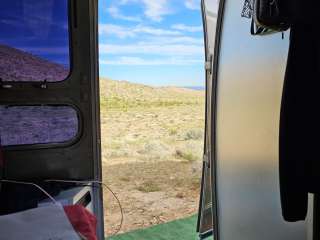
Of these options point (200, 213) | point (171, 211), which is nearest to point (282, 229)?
point (200, 213)

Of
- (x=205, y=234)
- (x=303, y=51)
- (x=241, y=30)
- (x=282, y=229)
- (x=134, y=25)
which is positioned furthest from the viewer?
(x=134, y=25)

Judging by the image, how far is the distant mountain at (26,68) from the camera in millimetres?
1771

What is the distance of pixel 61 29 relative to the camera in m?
1.86

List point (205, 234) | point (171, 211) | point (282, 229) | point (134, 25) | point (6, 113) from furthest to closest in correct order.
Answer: point (134, 25), point (171, 211), point (205, 234), point (6, 113), point (282, 229)

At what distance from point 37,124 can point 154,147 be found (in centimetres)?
235

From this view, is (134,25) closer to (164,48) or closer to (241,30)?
(164,48)

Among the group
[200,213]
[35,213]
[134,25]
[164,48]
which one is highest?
[134,25]

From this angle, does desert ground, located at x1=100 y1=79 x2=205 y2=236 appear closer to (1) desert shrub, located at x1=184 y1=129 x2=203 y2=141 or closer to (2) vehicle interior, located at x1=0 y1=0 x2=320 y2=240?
(1) desert shrub, located at x1=184 y1=129 x2=203 y2=141

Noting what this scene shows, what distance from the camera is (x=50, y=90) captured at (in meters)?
1.84

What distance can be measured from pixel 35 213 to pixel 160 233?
179 cm

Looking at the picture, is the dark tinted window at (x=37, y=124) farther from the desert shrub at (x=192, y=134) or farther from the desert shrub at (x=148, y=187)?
the desert shrub at (x=192, y=134)

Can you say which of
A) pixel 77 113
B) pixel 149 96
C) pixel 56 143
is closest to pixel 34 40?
pixel 77 113

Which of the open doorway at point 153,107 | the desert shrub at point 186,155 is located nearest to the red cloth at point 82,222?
the open doorway at point 153,107

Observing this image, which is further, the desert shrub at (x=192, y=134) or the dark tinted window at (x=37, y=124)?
the desert shrub at (x=192, y=134)
